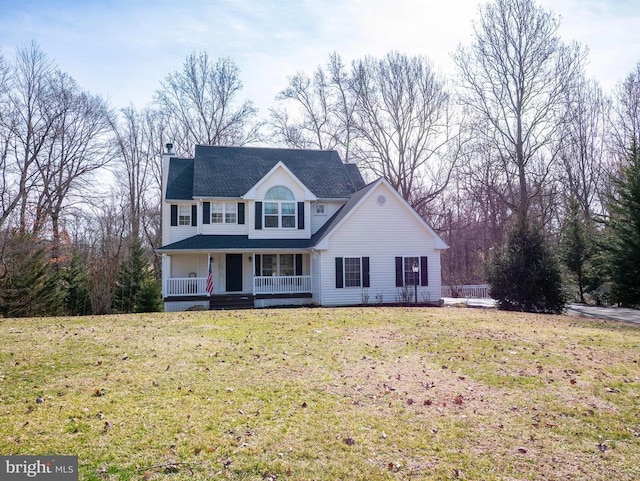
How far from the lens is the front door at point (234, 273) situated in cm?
2205

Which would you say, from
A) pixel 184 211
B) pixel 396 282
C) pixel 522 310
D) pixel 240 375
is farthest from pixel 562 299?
pixel 184 211

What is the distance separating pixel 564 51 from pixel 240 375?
1151 inches

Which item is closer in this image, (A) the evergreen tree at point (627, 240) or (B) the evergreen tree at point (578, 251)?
(A) the evergreen tree at point (627, 240)

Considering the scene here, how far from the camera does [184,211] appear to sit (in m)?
22.6

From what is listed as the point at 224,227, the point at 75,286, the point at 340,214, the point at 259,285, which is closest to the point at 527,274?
the point at 340,214

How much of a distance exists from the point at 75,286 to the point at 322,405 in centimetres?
2150

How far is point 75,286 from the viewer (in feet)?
75.1

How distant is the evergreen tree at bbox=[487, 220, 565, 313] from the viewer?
1838 centimetres

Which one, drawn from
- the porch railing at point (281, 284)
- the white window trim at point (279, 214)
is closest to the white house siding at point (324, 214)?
the white window trim at point (279, 214)

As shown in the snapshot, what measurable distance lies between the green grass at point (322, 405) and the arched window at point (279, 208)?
12343mm

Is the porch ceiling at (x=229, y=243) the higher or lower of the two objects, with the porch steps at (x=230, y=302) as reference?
higher

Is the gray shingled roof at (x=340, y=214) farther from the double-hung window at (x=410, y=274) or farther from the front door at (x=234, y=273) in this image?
the front door at (x=234, y=273)

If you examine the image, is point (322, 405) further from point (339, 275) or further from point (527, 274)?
point (527, 274)

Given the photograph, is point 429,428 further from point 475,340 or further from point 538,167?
point 538,167
